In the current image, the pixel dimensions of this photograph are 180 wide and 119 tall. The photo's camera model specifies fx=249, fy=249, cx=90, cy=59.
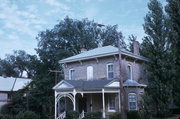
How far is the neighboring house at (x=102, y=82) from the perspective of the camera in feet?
87.6

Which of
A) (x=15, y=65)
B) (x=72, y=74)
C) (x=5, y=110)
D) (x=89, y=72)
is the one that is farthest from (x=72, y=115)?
(x=15, y=65)

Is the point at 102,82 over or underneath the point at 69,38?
underneath

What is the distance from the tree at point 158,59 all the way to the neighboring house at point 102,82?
5.26 feet

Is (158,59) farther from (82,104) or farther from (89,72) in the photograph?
(82,104)

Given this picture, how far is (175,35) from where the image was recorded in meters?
28.1

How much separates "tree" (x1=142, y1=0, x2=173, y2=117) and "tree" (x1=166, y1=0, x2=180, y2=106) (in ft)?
1.93

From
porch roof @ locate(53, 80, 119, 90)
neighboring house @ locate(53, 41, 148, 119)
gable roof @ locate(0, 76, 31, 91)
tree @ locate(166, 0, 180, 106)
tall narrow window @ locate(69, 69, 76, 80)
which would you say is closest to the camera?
porch roof @ locate(53, 80, 119, 90)

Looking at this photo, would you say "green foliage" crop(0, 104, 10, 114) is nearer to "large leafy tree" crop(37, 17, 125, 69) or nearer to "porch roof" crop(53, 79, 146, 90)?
"large leafy tree" crop(37, 17, 125, 69)

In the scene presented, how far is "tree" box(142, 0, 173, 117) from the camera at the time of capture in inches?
1037

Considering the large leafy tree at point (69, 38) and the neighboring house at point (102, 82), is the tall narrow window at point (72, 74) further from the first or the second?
the large leafy tree at point (69, 38)

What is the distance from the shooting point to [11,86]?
45.8m

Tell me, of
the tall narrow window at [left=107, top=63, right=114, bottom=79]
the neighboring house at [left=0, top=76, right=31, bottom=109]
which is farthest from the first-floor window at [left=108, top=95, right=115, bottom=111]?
the neighboring house at [left=0, top=76, right=31, bottom=109]

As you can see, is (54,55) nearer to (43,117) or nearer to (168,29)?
(43,117)

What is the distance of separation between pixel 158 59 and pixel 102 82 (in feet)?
22.0
